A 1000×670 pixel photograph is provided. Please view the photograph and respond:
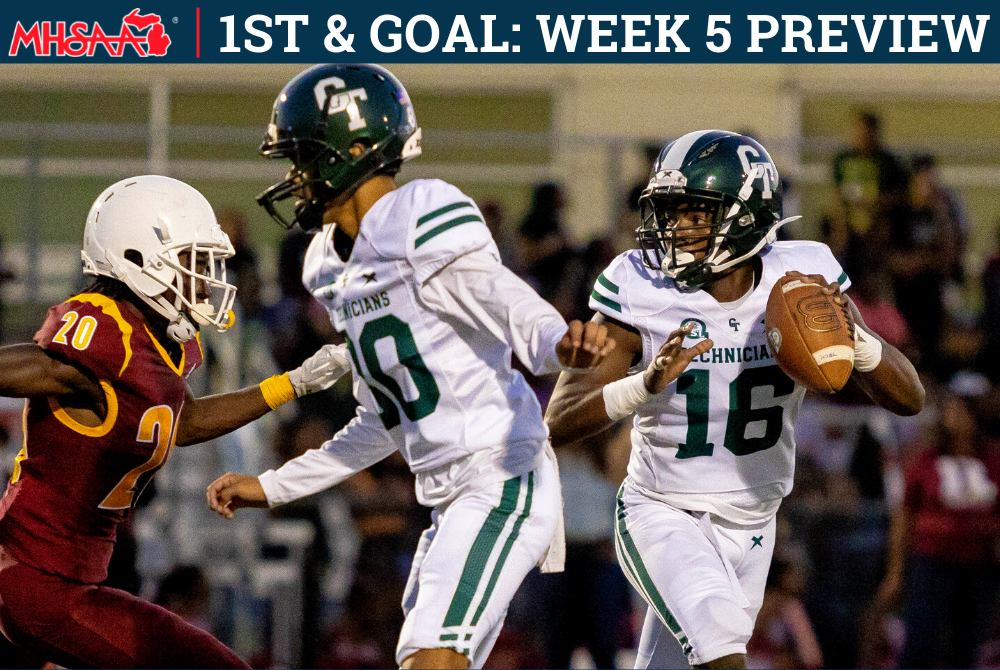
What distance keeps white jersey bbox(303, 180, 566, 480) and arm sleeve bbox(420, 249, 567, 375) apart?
0.04 ft

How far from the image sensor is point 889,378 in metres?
4.20

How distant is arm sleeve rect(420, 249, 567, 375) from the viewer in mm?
3389

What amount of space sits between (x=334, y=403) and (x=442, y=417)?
4.09 metres

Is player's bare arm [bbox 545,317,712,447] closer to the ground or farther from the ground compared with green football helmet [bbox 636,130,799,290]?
closer to the ground

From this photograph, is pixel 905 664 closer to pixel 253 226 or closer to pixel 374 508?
pixel 374 508

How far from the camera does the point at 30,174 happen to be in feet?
25.7

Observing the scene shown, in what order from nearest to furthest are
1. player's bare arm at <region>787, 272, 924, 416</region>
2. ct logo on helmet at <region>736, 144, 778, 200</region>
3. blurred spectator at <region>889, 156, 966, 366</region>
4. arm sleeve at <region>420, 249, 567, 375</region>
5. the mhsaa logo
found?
1. arm sleeve at <region>420, 249, 567, 375</region>
2. player's bare arm at <region>787, 272, 924, 416</region>
3. ct logo on helmet at <region>736, 144, 778, 200</region>
4. blurred spectator at <region>889, 156, 966, 366</region>
5. the mhsaa logo

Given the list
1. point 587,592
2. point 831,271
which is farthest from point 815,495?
point 831,271

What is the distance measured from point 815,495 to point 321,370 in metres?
4.08

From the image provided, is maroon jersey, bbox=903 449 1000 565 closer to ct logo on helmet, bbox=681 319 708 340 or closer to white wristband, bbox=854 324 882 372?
white wristband, bbox=854 324 882 372

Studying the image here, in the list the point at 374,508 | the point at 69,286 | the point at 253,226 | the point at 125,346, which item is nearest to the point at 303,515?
the point at 374,508

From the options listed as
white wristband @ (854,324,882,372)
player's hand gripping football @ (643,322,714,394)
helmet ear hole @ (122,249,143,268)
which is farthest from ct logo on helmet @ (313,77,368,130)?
white wristband @ (854,324,882,372)

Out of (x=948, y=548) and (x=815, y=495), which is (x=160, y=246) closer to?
(x=815, y=495)

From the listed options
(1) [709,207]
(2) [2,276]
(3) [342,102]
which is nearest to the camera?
(3) [342,102]
